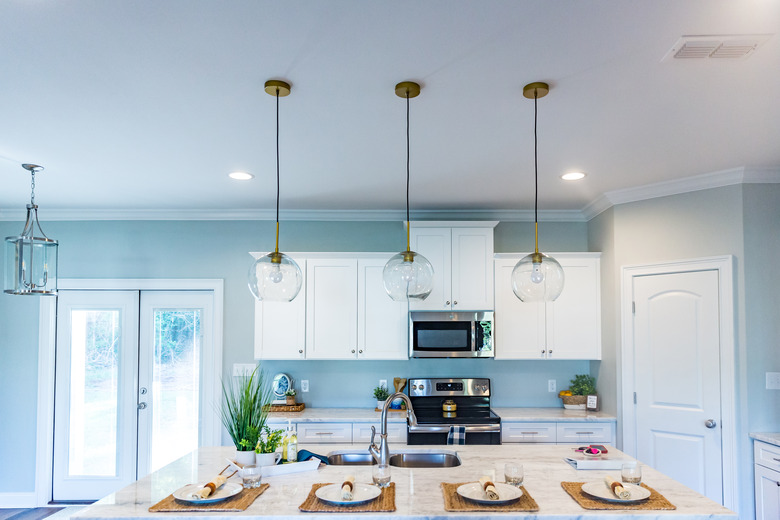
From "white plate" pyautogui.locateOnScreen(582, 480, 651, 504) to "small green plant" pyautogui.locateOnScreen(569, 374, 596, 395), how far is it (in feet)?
7.83

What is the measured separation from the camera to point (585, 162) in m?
3.53

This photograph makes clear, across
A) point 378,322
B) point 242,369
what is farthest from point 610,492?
point 242,369

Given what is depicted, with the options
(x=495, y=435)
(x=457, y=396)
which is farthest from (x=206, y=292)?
(x=495, y=435)

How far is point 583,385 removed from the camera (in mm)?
4855

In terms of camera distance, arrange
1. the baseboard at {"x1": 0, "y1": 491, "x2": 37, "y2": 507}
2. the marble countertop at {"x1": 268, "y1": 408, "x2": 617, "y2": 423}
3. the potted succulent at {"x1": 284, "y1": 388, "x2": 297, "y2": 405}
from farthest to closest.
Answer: the baseboard at {"x1": 0, "y1": 491, "x2": 37, "y2": 507} → the potted succulent at {"x1": 284, "y1": 388, "x2": 297, "y2": 405} → the marble countertop at {"x1": 268, "y1": 408, "x2": 617, "y2": 423}

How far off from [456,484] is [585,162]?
2.04 metres

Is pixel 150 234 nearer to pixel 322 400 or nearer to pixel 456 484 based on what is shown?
pixel 322 400

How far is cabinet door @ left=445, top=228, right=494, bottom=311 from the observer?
468 cm

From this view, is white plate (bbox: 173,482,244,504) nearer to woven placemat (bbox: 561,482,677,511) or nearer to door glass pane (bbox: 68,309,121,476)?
woven placemat (bbox: 561,482,677,511)

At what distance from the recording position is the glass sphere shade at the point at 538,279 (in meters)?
2.67

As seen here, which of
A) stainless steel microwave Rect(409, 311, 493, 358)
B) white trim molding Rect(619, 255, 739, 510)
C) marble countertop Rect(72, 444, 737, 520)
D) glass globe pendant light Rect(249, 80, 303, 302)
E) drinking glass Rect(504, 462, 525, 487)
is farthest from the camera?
stainless steel microwave Rect(409, 311, 493, 358)

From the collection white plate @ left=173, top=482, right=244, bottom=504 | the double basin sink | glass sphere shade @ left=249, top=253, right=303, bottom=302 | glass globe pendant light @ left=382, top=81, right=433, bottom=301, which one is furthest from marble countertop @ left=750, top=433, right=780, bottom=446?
white plate @ left=173, top=482, right=244, bottom=504

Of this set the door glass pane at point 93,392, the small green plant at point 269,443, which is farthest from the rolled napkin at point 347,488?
the door glass pane at point 93,392

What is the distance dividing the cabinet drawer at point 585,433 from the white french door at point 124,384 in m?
2.92
